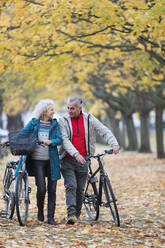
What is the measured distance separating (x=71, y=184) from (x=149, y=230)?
1.41 meters

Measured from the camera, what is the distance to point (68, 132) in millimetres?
7164

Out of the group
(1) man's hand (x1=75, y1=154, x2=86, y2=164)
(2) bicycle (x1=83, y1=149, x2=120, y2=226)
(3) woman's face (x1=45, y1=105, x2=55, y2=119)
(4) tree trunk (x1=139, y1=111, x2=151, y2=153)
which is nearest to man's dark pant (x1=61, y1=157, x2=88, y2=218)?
(2) bicycle (x1=83, y1=149, x2=120, y2=226)

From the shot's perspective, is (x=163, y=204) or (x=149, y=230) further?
(x=163, y=204)

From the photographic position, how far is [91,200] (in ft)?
25.3

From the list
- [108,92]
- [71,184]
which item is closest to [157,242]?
[71,184]

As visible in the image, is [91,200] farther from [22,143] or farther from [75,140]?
[22,143]

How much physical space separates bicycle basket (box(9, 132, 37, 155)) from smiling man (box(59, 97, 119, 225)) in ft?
1.64

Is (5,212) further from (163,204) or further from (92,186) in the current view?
(163,204)

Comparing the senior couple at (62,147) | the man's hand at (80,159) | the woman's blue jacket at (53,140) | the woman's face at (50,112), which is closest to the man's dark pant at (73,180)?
the senior couple at (62,147)

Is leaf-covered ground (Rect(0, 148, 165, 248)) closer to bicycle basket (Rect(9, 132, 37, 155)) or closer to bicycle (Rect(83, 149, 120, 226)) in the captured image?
bicycle (Rect(83, 149, 120, 226))

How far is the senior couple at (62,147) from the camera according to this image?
698 centimetres

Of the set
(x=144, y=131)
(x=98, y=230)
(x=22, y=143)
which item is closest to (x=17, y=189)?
(x=22, y=143)

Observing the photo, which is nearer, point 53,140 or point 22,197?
point 53,140

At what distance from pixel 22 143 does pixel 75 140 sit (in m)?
0.88
